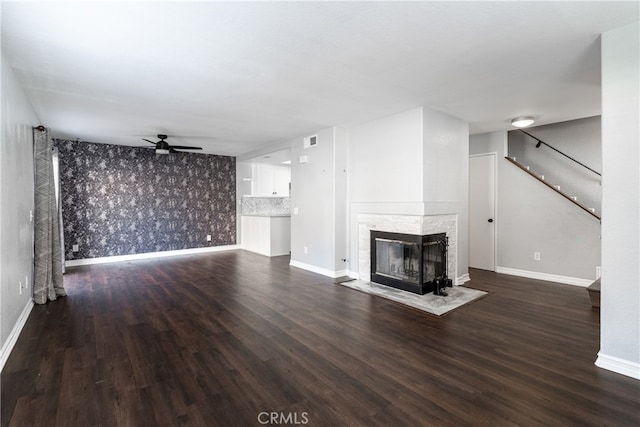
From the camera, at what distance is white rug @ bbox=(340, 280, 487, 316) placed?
3.50 m

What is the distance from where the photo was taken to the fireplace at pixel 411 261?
396 cm

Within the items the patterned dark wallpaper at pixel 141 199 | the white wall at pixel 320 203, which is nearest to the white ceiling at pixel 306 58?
the white wall at pixel 320 203

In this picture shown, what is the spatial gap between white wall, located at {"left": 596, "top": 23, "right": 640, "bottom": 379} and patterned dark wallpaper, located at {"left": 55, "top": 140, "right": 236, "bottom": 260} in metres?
7.49

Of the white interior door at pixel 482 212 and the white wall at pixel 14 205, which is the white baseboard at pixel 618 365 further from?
the white wall at pixel 14 205

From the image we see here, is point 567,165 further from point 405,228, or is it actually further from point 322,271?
point 322,271

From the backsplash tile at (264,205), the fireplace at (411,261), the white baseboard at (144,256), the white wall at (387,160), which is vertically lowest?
the white baseboard at (144,256)

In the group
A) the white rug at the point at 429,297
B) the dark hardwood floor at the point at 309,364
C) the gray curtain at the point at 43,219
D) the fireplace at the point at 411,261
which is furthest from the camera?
the fireplace at the point at 411,261

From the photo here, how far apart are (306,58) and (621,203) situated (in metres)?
2.67

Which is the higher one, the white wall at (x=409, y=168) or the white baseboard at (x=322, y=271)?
the white wall at (x=409, y=168)

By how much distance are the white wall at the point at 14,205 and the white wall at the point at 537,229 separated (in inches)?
256

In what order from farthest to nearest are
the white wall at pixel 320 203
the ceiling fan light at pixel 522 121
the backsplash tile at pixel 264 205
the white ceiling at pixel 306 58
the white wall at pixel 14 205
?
the backsplash tile at pixel 264 205 < the white wall at pixel 320 203 < the ceiling fan light at pixel 522 121 < the white wall at pixel 14 205 < the white ceiling at pixel 306 58

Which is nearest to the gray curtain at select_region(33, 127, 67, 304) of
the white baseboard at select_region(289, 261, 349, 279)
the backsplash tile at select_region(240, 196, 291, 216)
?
the white baseboard at select_region(289, 261, 349, 279)

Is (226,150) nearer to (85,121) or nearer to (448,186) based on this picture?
(85,121)

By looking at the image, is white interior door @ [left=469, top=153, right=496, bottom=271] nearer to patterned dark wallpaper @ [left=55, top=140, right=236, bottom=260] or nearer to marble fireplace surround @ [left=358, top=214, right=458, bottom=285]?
marble fireplace surround @ [left=358, top=214, right=458, bottom=285]
